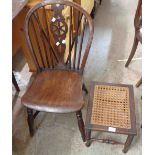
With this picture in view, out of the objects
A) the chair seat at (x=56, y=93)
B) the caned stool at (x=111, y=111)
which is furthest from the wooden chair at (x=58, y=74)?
the caned stool at (x=111, y=111)

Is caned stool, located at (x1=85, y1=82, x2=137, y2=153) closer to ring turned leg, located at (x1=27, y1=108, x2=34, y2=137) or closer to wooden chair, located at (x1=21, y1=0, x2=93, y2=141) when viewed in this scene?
wooden chair, located at (x1=21, y1=0, x2=93, y2=141)

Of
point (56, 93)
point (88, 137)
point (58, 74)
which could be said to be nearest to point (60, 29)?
point (58, 74)

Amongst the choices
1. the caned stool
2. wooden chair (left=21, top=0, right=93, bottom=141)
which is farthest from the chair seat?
the caned stool

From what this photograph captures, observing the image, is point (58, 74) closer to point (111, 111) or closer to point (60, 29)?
point (60, 29)

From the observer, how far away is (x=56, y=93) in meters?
1.30

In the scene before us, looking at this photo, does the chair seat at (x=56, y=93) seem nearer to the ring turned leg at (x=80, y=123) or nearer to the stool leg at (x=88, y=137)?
the ring turned leg at (x=80, y=123)

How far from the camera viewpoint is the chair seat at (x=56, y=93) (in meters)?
1.21

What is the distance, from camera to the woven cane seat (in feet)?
4.12

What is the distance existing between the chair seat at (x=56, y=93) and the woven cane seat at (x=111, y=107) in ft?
0.49

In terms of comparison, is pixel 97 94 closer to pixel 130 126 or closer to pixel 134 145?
pixel 130 126

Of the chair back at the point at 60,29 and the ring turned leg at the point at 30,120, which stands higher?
the chair back at the point at 60,29

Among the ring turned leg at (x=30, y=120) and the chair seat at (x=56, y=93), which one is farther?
the ring turned leg at (x=30, y=120)

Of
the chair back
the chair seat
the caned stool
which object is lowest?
the caned stool
